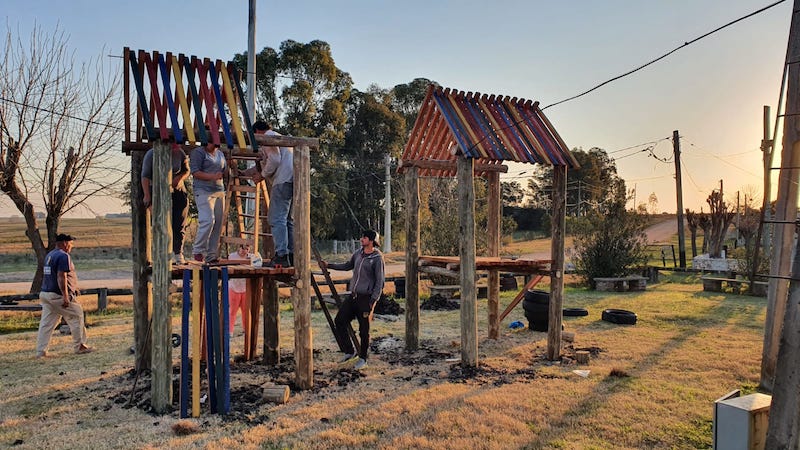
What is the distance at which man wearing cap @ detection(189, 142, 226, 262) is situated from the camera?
6824 millimetres

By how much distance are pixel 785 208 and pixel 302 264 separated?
227 inches

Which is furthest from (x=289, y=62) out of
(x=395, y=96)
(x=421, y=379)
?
(x=421, y=379)

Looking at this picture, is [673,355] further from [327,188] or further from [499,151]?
[327,188]

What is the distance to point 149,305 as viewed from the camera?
7.45 m

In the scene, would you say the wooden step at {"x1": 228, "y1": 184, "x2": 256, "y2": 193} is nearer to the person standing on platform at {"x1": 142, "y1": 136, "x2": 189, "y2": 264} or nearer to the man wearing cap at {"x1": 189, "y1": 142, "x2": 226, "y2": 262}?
the man wearing cap at {"x1": 189, "y1": 142, "x2": 226, "y2": 262}

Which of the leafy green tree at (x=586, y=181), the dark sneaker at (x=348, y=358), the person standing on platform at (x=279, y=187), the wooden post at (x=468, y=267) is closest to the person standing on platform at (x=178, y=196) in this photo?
the person standing on platform at (x=279, y=187)

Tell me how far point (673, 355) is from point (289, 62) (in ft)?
91.0

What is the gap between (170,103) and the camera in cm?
610

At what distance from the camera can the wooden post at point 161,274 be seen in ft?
19.7

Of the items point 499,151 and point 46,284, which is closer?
point 499,151

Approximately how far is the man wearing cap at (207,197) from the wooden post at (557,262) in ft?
16.0

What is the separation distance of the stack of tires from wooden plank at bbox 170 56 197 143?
6994mm

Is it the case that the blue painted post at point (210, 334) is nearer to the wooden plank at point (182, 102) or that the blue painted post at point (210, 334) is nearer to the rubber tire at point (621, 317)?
the wooden plank at point (182, 102)

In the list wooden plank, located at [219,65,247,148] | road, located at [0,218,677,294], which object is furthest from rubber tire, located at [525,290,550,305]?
road, located at [0,218,677,294]
